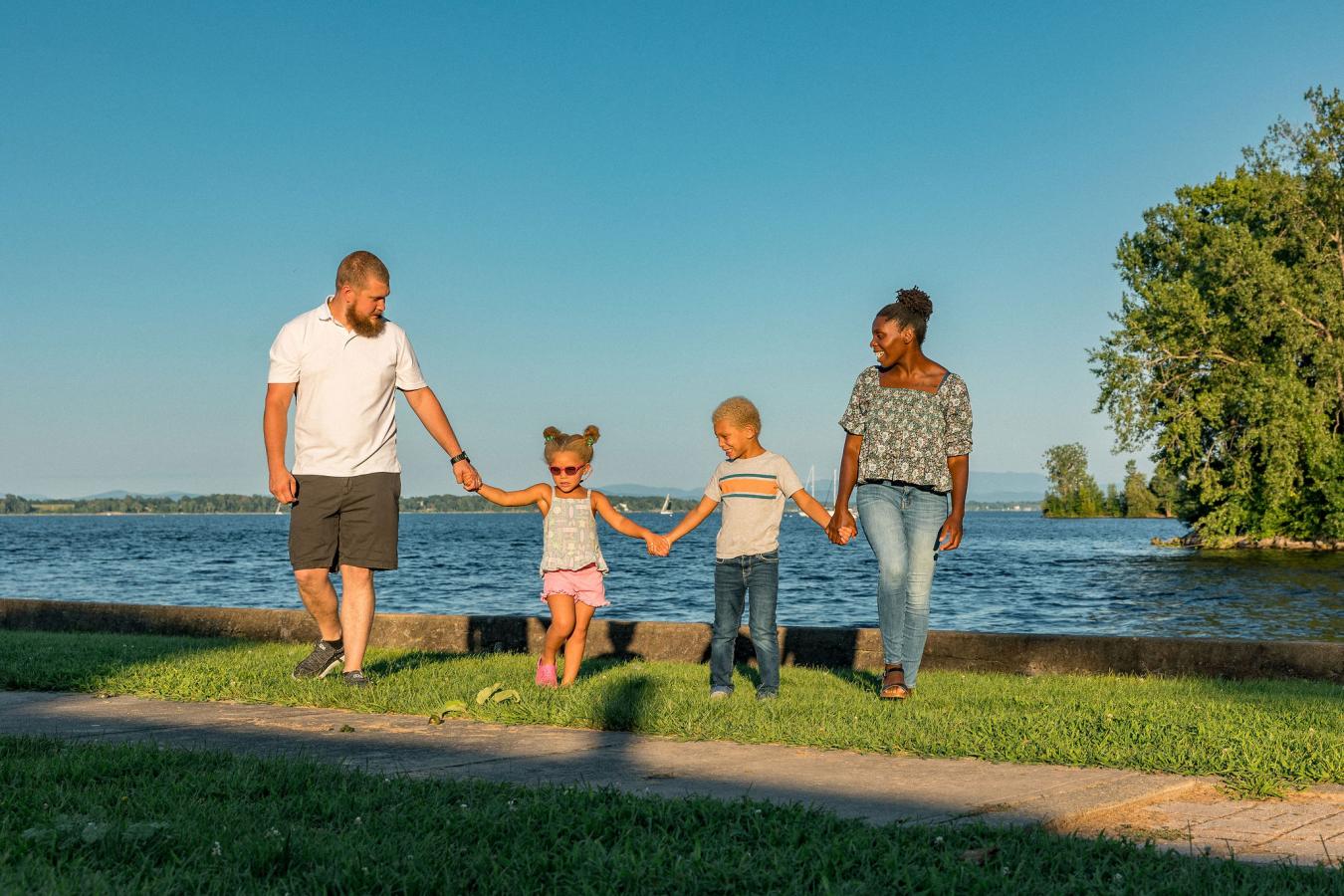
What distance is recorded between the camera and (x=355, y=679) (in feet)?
21.8

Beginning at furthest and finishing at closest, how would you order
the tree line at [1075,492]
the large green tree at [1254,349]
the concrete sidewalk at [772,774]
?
the tree line at [1075,492], the large green tree at [1254,349], the concrete sidewalk at [772,774]

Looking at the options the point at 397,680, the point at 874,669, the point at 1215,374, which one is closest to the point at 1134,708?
the point at 874,669

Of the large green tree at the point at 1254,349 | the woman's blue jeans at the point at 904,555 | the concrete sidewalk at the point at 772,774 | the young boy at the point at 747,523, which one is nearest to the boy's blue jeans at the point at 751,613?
the young boy at the point at 747,523

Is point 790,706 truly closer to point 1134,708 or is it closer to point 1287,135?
point 1134,708

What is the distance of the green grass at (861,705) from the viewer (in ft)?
15.2

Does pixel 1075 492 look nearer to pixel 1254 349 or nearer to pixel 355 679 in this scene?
pixel 1254 349

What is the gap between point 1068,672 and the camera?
27.0 ft

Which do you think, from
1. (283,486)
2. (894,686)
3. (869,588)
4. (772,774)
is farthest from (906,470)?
(869,588)

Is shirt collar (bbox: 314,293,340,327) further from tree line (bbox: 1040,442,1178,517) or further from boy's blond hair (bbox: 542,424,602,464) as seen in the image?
tree line (bbox: 1040,442,1178,517)

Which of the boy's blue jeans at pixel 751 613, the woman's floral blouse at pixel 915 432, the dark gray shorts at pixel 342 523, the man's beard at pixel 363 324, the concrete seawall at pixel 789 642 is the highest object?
the man's beard at pixel 363 324

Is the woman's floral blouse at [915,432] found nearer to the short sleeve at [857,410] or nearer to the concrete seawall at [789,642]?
the short sleeve at [857,410]

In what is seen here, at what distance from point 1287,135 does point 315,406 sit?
1591 inches

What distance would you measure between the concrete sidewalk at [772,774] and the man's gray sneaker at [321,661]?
3.17 ft

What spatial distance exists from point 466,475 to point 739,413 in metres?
1.69
